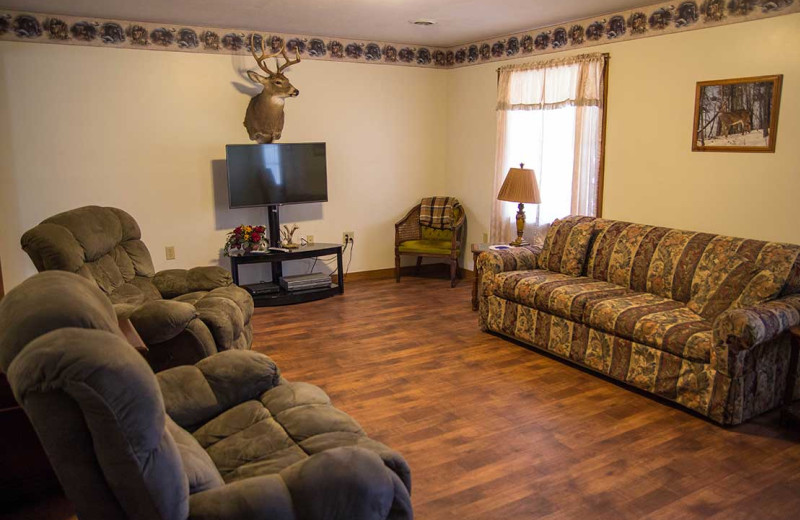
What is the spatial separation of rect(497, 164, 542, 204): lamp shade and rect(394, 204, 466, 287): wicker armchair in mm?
1148

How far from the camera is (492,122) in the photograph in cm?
627

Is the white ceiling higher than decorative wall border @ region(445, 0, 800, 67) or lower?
higher

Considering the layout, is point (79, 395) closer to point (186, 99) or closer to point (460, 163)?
point (186, 99)

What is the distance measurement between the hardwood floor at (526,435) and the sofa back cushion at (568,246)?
28.0 inches

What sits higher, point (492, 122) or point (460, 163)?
point (492, 122)

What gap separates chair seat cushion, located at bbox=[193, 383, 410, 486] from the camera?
1.92 m

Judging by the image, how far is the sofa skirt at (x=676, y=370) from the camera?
314cm

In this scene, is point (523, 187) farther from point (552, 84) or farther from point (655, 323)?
point (655, 323)

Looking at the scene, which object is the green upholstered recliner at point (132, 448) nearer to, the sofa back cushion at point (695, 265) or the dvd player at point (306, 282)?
the sofa back cushion at point (695, 265)

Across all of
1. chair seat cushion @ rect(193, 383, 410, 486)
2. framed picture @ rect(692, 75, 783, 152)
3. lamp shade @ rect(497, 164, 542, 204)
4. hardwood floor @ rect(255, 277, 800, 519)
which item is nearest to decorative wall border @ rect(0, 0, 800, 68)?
framed picture @ rect(692, 75, 783, 152)

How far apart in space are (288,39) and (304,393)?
14.4ft

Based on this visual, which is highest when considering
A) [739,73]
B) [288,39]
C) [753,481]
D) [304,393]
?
[288,39]

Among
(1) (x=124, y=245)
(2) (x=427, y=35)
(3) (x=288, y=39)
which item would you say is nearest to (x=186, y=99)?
(3) (x=288, y=39)

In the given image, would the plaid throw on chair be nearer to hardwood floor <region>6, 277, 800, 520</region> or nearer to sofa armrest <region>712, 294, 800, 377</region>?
hardwood floor <region>6, 277, 800, 520</region>
